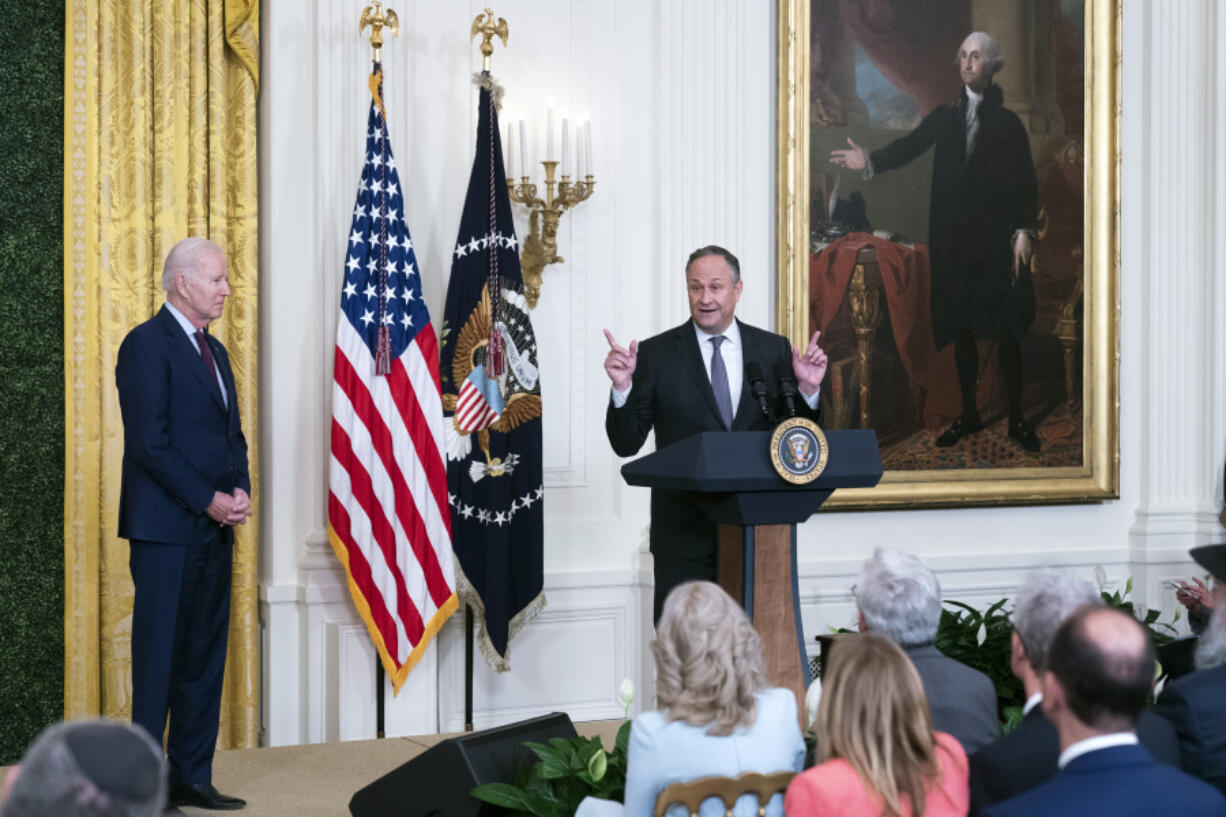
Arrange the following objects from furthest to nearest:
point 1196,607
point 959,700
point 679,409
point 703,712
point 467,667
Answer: point 467,667 → point 1196,607 → point 679,409 → point 959,700 → point 703,712

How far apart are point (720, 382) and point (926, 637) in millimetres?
2031

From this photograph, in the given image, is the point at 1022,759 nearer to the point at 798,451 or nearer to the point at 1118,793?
the point at 1118,793

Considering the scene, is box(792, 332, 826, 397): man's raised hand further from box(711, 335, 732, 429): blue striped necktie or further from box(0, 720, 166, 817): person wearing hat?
box(0, 720, 166, 817): person wearing hat

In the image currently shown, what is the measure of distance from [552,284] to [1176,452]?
381 cm

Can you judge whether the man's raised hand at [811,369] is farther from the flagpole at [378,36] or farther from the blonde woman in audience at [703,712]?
the flagpole at [378,36]

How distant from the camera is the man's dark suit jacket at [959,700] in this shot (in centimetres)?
314

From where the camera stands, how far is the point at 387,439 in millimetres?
6094

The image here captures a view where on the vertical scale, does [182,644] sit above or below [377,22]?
below

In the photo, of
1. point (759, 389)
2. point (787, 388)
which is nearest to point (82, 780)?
point (759, 389)

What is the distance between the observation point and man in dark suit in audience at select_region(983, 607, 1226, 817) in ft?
7.38

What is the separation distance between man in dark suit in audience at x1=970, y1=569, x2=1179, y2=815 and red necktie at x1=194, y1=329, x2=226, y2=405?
3.05m

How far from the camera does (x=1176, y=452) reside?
7.95 meters

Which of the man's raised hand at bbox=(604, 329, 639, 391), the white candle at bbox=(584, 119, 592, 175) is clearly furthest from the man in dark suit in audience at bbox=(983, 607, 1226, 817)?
the white candle at bbox=(584, 119, 592, 175)

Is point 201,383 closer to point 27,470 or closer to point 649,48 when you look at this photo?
point 27,470
